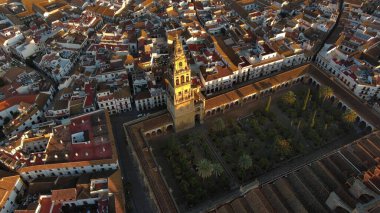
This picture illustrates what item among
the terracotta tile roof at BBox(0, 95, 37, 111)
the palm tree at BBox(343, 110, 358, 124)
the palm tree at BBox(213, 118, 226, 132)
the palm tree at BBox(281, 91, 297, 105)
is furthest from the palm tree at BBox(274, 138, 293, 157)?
the terracotta tile roof at BBox(0, 95, 37, 111)

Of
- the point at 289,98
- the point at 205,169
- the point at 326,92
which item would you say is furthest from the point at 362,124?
the point at 205,169

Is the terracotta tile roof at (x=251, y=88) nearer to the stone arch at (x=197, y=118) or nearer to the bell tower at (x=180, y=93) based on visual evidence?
the stone arch at (x=197, y=118)

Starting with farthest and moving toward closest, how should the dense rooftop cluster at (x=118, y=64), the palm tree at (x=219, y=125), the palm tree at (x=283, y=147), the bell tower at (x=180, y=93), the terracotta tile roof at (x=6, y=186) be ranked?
the palm tree at (x=219, y=125)
the palm tree at (x=283, y=147)
the dense rooftop cluster at (x=118, y=64)
the bell tower at (x=180, y=93)
the terracotta tile roof at (x=6, y=186)

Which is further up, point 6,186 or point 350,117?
point 350,117

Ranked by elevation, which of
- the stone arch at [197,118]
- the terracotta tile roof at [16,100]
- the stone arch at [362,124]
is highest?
the terracotta tile roof at [16,100]

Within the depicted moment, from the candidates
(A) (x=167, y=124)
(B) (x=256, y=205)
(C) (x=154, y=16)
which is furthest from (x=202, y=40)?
(B) (x=256, y=205)

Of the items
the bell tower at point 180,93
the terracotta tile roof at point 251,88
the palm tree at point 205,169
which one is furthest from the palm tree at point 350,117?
the bell tower at point 180,93

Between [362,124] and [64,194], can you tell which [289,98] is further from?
[64,194]

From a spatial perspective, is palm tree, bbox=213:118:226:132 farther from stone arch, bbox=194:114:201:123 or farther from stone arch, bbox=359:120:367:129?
stone arch, bbox=359:120:367:129
